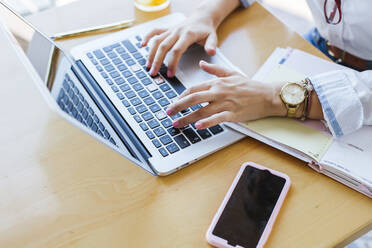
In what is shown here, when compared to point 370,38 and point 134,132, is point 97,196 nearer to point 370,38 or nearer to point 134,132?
point 134,132

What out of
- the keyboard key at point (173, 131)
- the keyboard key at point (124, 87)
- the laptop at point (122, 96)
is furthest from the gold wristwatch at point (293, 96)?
the keyboard key at point (124, 87)

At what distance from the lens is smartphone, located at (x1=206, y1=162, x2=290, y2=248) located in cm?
63

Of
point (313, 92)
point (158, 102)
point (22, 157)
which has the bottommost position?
point (22, 157)

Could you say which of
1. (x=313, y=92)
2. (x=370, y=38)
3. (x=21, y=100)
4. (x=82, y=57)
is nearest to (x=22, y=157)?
(x=21, y=100)

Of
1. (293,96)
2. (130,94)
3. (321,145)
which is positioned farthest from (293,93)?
(130,94)

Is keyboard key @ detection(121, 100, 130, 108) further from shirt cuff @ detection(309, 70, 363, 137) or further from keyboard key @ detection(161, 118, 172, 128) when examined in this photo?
shirt cuff @ detection(309, 70, 363, 137)

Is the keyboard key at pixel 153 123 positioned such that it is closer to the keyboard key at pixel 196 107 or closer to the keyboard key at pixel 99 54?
the keyboard key at pixel 196 107

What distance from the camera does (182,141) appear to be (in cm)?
76

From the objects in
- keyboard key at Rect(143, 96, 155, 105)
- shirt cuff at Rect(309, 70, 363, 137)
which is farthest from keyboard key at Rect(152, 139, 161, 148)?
shirt cuff at Rect(309, 70, 363, 137)

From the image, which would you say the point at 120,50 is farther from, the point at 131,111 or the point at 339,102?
the point at 339,102

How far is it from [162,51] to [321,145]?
0.39 m

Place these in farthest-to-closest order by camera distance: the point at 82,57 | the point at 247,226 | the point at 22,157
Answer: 1. the point at 82,57
2. the point at 22,157
3. the point at 247,226

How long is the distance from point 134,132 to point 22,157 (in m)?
0.21

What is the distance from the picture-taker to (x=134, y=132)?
2.55ft
